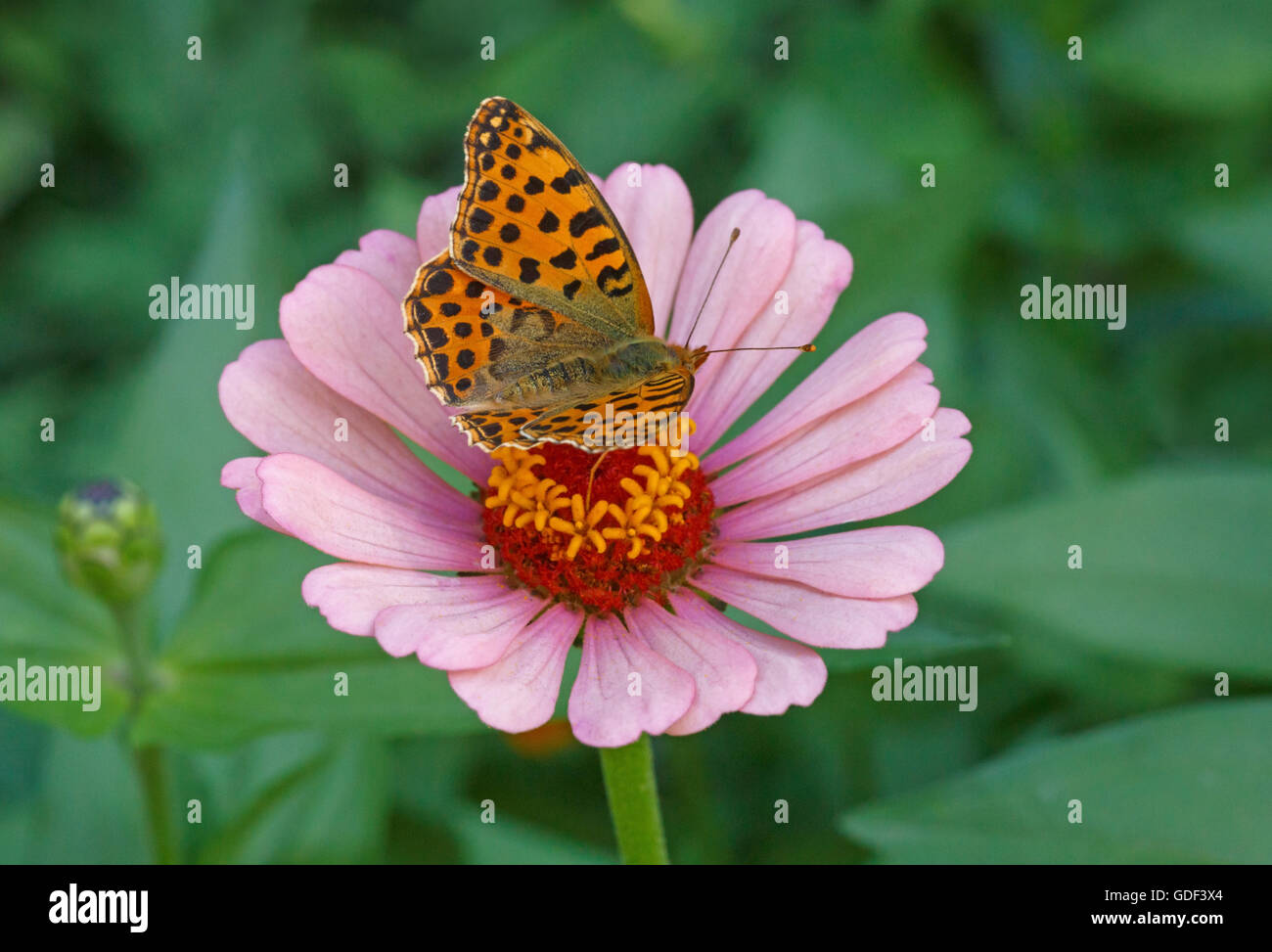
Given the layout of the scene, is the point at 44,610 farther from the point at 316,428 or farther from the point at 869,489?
the point at 869,489

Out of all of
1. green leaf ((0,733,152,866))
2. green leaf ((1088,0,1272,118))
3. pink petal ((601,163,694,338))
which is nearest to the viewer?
pink petal ((601,163,694,338))

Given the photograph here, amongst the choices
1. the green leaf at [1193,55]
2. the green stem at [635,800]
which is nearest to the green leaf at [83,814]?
the green stem at [635,800]

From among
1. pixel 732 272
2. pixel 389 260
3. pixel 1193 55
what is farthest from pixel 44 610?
pixel 1193 55

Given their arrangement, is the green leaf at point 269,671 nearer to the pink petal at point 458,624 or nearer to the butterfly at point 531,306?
the pink petal at point 458,624

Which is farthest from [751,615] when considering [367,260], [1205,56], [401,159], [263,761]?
[401,159]

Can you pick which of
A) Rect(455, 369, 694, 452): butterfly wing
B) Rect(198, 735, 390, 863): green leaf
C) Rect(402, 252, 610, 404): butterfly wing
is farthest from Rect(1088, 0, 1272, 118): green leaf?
Rect(198, 735, 390, 863): green leaf

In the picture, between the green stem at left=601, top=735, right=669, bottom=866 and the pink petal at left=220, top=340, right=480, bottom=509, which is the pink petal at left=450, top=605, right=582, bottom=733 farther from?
the pink petal at left=220, top=340, right=480, bottom=509

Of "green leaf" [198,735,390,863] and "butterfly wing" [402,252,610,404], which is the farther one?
"green leaf" [198,735,390,863]
